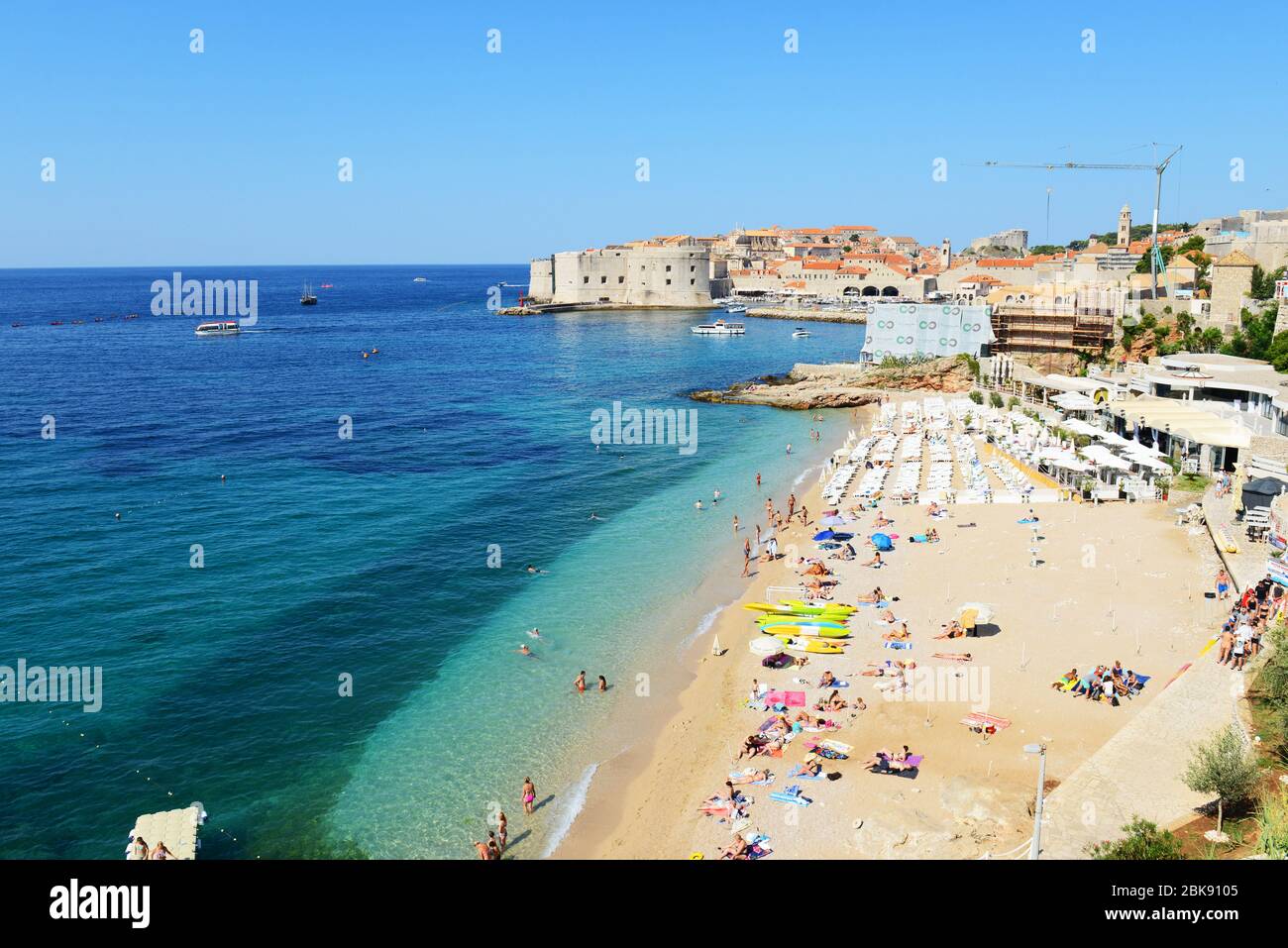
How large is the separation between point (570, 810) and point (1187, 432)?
21.4m

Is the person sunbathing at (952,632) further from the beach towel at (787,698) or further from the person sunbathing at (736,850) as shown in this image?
the person sunbathing at (736,850)

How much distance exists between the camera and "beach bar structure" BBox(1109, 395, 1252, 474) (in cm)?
2486

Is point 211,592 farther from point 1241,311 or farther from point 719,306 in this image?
point 719,306

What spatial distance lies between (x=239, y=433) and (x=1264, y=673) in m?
38.7

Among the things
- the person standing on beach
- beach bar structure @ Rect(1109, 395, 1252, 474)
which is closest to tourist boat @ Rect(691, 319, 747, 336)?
beach bar structure @ Rect(1109, 395, 1252, 474)

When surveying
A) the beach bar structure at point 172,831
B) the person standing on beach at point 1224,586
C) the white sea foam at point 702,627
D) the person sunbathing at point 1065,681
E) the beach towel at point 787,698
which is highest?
the person standing on beach at point 1224,586

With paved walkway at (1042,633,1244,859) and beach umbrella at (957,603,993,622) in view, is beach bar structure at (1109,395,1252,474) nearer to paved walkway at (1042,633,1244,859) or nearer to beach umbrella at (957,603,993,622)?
beach umbrella at (957,603,993,622)

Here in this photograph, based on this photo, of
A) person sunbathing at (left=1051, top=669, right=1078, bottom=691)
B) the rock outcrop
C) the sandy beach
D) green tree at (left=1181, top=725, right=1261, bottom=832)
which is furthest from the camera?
the rock outcrop

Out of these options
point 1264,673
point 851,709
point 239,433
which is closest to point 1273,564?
point 1264,673

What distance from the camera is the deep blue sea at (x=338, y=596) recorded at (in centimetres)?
1388

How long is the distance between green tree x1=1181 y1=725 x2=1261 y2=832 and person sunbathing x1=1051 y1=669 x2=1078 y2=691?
4.90 metres

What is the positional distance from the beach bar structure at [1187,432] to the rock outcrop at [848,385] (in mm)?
19113

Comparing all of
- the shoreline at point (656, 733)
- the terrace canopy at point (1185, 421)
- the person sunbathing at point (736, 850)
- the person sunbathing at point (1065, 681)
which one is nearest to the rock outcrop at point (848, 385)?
the terrace canopy at point (1185, 421)
